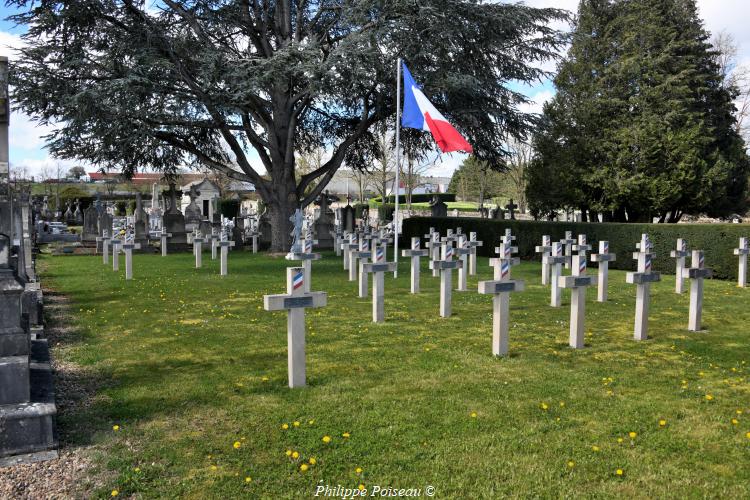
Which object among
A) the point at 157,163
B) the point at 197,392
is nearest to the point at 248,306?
the point at 197,392

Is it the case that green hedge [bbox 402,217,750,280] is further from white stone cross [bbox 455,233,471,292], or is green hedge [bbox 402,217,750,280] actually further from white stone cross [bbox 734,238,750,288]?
white stone cross [bbox 455,233,471,292]

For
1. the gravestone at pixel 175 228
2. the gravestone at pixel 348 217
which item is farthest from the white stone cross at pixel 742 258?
the gravestone at pixel 175 228

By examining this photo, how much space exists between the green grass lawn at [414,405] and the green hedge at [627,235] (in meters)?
6.99

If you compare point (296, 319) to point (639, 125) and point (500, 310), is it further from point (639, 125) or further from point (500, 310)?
point (639, 125)

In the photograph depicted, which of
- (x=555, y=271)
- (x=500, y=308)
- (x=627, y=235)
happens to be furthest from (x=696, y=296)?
(x=627, y=235)

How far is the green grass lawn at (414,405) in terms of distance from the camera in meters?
3.92

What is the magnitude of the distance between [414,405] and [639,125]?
22364mm

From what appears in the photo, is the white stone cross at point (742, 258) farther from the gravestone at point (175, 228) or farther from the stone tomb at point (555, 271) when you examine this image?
the gravestone at point (175, 228)

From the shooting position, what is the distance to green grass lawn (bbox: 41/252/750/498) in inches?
154

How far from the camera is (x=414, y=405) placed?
5.24m

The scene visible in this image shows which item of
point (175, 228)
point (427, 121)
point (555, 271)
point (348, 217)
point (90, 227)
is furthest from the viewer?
point (348, 217)

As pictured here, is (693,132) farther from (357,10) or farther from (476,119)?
(357,10)

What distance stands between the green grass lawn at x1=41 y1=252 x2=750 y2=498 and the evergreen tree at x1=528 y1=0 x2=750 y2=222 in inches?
617

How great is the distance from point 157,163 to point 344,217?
8.73 m
